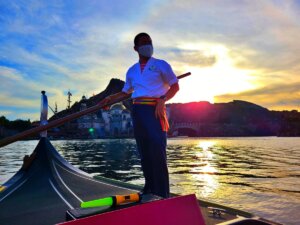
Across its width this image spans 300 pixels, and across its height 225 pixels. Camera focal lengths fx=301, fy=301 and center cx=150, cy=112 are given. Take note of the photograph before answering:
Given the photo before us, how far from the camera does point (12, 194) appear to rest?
4.85 meters

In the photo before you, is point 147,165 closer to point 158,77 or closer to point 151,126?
point 151,126

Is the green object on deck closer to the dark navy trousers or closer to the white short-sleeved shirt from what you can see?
the dark navy trousers

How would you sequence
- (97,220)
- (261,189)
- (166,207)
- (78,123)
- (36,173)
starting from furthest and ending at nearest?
(78,123)
(261,189)
(36,173)
(166,207)
(97,220)

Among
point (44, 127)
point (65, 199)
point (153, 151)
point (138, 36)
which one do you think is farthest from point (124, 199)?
point (65, 199)

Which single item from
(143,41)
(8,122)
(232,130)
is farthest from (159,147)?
(232,130)

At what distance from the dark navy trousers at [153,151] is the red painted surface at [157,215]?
61.8 inches

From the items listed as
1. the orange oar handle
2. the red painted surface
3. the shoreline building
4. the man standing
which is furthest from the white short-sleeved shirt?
the shoreline building

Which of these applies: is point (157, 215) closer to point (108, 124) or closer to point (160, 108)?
point (160, 108)

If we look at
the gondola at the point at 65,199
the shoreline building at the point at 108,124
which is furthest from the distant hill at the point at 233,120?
the gondola at the point at 65,199

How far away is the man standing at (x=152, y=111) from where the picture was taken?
352cm

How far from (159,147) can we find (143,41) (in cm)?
130

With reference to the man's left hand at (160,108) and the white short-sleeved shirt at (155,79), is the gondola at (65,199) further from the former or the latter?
the man's left hand at (160,108)

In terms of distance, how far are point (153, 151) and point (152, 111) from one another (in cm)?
47

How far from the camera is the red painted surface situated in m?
1.64
